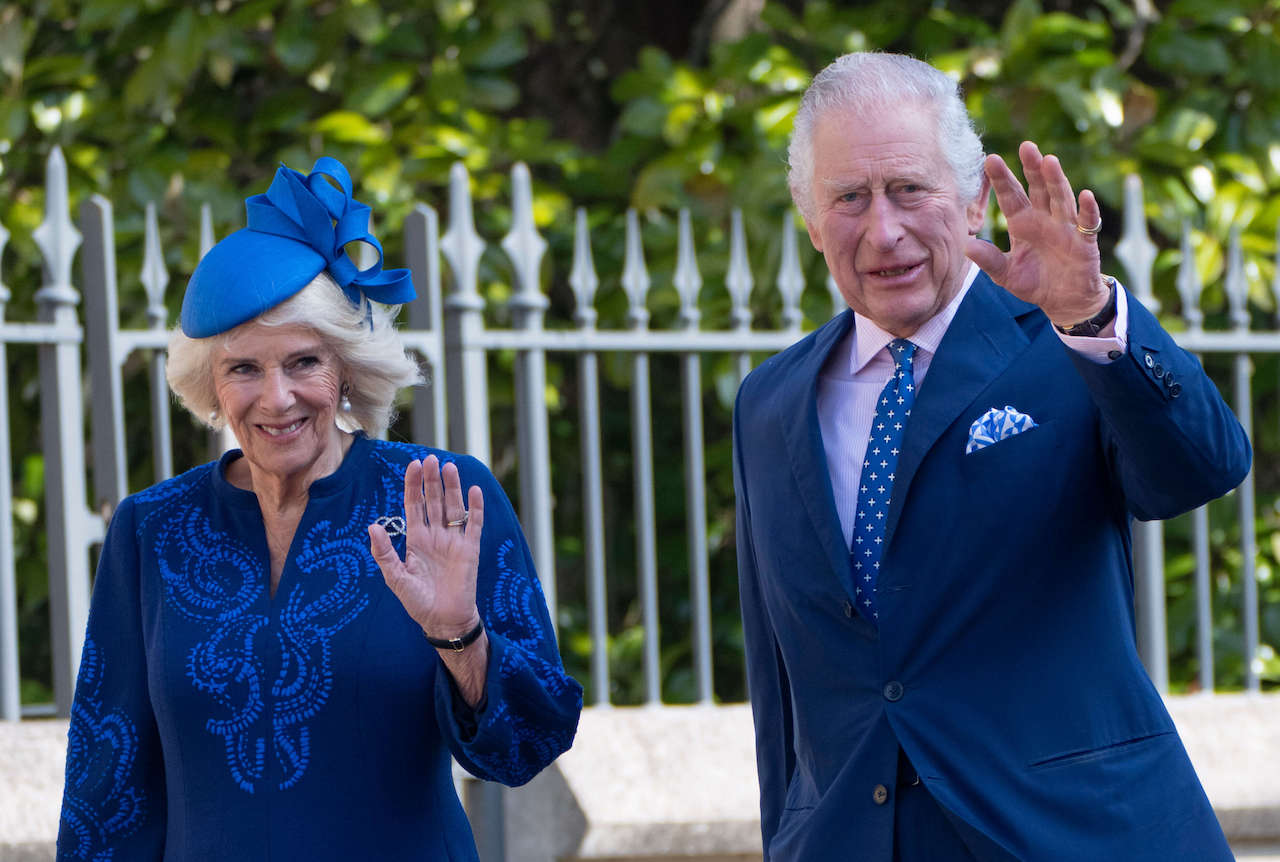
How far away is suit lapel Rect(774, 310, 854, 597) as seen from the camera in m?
2.13

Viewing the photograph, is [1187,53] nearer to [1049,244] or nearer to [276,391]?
[1049,244]

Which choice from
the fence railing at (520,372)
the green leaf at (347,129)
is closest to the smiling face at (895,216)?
the fence railing at (520,372)

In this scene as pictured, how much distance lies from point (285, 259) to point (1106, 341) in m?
1.14

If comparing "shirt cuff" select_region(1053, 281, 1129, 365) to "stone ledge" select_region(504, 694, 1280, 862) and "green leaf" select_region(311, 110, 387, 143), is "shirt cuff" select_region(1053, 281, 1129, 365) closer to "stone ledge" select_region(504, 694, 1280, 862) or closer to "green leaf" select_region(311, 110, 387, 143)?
"stone ledge" select_region(504, 694, 1280, 862)

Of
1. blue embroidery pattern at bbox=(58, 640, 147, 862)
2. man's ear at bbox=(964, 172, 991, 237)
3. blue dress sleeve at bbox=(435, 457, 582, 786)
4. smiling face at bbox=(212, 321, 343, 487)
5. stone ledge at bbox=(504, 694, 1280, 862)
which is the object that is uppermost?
man's ear at bbox=(964, 172, 991, 237)

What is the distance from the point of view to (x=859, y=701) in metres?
2.11

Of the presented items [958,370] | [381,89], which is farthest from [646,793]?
[381,89]

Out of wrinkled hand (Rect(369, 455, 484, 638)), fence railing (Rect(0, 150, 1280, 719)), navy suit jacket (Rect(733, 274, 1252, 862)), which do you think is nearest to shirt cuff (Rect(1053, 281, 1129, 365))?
navy suit jacket (Rect(733, 274, 1252, 862))

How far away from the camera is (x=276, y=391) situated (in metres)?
2.32

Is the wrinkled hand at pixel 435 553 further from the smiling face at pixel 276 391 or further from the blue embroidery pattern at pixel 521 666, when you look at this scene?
the smiling face at pixel 276 391

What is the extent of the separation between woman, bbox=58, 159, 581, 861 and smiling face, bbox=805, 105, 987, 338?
1.92 feet

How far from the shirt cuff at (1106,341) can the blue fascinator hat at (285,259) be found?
103cm

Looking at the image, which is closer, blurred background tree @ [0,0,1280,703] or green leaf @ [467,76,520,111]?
blurred background tree @ [0,0,1280,703]

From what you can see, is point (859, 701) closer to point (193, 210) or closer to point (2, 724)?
point (2, 724)
